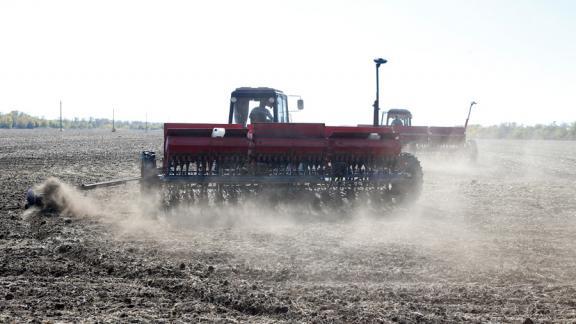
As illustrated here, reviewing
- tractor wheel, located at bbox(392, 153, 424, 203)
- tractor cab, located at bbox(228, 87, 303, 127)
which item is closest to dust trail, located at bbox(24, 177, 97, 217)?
tractor cab, located at bbox(228, 87, 303, 127)

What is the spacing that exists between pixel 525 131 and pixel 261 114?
84540 mm

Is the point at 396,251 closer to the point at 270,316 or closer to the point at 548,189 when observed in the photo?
the point at 270,316

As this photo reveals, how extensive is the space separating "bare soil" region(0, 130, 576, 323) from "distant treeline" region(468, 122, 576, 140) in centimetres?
7547

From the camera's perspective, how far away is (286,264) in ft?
24.4

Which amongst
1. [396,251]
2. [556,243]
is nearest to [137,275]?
[396,251]

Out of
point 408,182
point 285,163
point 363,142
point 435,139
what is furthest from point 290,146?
point 435,139

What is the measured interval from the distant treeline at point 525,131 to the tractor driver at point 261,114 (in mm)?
73000

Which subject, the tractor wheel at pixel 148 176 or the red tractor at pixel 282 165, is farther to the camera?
the red tractor at pixel 282 165

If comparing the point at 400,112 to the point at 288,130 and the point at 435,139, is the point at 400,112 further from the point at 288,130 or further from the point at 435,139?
the point at 288,130

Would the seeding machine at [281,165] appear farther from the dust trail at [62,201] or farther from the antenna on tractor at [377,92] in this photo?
the antenna on tractor at [377,92]

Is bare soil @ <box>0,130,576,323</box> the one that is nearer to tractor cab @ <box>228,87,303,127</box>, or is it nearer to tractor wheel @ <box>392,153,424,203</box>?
tractor wheel @ <box>392,153,424,203</box>

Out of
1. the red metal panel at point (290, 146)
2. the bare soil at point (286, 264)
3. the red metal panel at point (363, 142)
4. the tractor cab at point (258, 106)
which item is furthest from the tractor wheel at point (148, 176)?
the tractor cab at point (258, 106)

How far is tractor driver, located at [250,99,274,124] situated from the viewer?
14992 mm

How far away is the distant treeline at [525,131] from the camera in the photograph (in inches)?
3238
